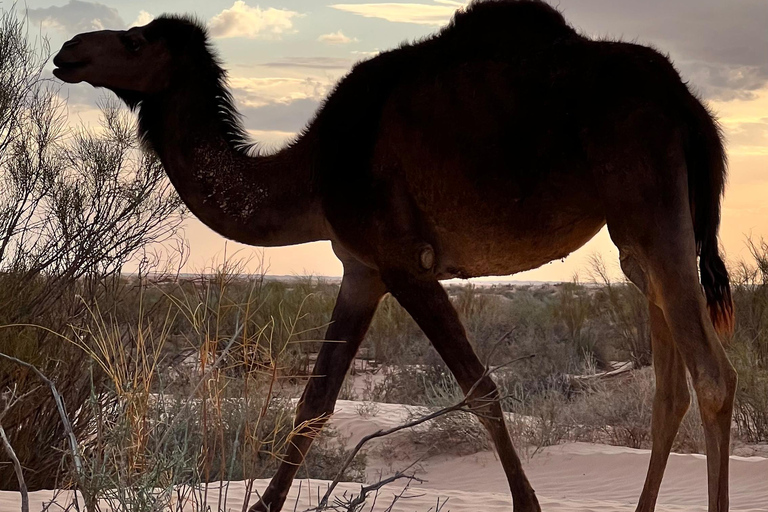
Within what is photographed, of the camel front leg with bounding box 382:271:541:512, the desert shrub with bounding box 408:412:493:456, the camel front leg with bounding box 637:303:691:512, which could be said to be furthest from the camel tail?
the desert shrub with bounding box 408:412:493:456

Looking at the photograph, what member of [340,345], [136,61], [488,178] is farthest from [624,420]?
[136,61]

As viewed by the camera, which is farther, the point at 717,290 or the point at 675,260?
the point at 717,290

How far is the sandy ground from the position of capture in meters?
8.35

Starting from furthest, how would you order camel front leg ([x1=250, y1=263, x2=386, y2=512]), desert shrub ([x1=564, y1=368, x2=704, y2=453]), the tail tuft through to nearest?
desert shrub ([x1=564, y1=368, x2=704, y2=453]), camel front leg ([x1=250, y1=263, x2=386, y2=512]), the tail tuft

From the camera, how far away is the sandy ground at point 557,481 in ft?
27.4

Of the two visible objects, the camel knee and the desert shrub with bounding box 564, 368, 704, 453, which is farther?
the desert shrub with bounding box 564, 368, 704, 453

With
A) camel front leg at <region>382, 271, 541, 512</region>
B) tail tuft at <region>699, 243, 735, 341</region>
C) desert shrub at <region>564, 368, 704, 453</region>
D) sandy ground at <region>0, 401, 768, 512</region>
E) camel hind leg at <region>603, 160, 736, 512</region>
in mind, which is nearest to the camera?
camel hind leg at <region>603, 160, 736, 512</region>

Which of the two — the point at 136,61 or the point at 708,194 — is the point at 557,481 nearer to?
the point at 708,194

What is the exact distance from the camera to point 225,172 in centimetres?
625

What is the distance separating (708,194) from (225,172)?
291cm

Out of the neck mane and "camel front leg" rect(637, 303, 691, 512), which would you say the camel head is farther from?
"camel front leg" rect(637, 303, 691, 512)

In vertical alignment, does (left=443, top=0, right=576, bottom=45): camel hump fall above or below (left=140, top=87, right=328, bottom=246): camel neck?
above

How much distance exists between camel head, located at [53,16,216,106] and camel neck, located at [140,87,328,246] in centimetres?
20

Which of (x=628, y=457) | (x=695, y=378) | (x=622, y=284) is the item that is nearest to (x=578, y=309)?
(x=622, y=284)
